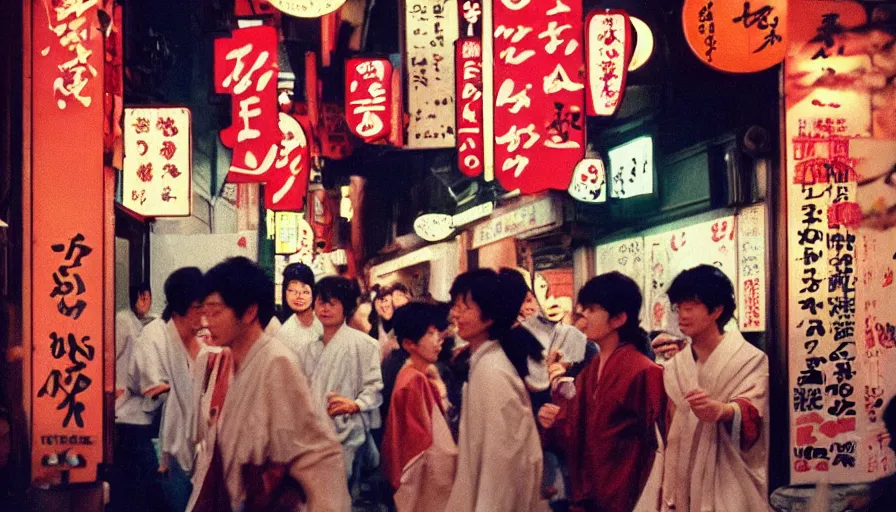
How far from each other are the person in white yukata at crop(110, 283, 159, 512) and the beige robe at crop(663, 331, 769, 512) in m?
3.53

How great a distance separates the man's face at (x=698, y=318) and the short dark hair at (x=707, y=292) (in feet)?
0.08

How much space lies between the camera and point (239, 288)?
19.7 feet

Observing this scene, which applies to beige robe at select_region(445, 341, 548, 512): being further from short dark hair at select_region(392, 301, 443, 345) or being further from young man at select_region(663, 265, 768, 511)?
short dark hair at select_region(392, 301, 443, 345)

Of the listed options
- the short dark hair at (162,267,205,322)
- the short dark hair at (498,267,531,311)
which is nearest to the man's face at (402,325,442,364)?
the short dark hair at (498,267,531,311)

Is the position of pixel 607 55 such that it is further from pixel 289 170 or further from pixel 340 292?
pixel 340 292

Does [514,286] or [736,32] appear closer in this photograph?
[514,286]

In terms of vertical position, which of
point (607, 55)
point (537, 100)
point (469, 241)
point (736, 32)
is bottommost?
point (469, 241)

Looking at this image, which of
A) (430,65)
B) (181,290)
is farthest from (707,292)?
(181,290)

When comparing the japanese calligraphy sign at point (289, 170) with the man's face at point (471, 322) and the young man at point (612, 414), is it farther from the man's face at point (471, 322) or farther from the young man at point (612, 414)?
the young man at point (612, 414)

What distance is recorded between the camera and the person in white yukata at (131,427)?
744 cm

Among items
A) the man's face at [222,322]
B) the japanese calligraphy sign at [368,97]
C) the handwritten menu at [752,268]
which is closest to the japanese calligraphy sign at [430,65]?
the japanese calligraphy sign at [368,97]

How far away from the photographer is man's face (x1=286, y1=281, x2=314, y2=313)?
784 centimetres

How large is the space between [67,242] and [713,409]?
4212 millimetres

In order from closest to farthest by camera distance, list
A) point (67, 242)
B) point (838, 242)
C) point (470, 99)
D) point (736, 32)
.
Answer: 1. point (67, 242)
2. point (736, 32)
3. point (470, 99)
4. point (838, 242)
